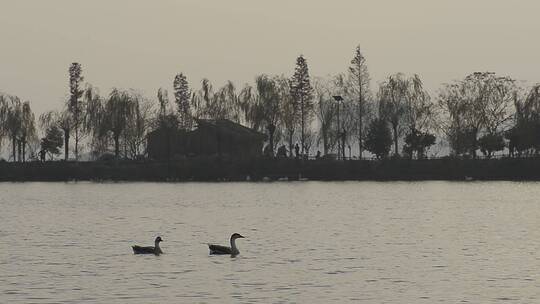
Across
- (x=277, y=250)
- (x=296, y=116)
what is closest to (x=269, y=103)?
(x=296, y=116)

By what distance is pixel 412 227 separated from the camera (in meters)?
51.3

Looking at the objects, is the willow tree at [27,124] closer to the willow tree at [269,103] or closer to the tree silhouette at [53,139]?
the tree silhouette at [53,139]

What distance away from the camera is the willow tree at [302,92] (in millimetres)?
120438

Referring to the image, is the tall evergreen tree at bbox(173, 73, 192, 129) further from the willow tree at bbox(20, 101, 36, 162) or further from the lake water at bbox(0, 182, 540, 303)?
the lake water at bbox(0, 182, 540, 303)

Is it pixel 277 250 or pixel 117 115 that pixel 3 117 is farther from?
pixel 277 250

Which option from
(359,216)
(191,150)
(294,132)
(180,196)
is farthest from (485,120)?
(359,216)

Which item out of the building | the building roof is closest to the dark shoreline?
the building

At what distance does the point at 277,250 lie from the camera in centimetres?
3975

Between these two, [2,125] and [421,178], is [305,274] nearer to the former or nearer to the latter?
[421,178]

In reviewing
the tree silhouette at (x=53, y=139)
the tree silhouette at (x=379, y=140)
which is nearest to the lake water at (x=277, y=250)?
the tree silhouette at (x=379, y=140)

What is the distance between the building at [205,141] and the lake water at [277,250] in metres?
39.6

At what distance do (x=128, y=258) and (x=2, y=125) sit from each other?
8943 centimetres

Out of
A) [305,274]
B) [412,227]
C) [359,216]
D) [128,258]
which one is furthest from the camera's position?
[359,216]

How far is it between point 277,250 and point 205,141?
7977cm
